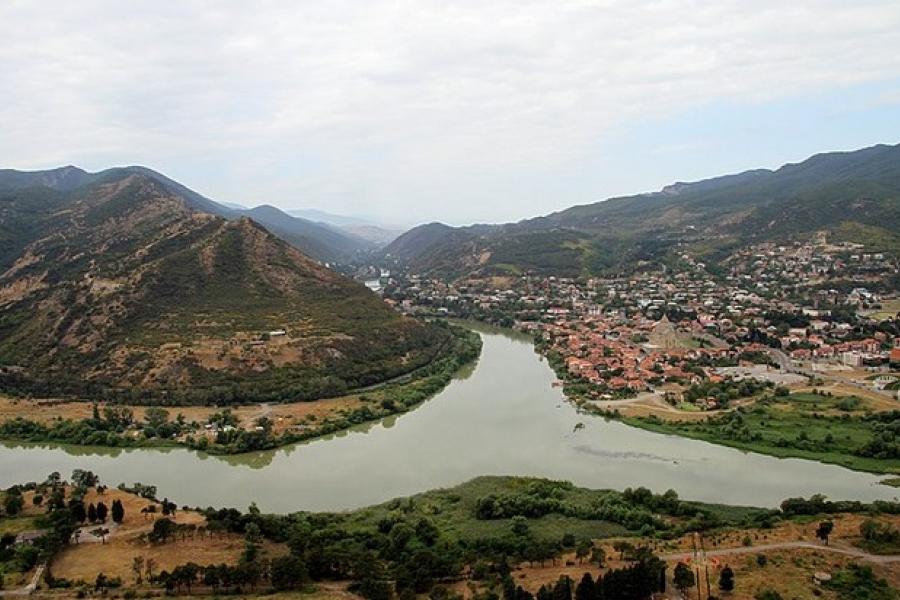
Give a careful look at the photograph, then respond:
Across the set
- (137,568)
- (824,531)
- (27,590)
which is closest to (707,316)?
(824,531)

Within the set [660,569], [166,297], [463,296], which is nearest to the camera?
[660,569]

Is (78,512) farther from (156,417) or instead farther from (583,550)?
(583,550)

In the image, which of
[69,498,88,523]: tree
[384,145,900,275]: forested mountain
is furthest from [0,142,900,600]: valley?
[384,145,900,275]: forested mountain

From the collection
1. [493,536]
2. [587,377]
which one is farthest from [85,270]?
[493,536]

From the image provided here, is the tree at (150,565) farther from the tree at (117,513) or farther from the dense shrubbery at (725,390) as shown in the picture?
the dense shrubbery at (725,390)

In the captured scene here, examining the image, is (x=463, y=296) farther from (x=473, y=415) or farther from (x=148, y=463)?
(x=148, y=463)

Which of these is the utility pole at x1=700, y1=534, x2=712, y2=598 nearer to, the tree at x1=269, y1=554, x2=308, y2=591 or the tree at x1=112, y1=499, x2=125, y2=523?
the tree at x1=269, y1=554, x2=308, y2=591

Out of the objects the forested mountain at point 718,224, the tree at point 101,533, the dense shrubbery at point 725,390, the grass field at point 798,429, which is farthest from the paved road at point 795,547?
the forested mountain at point 718,224
